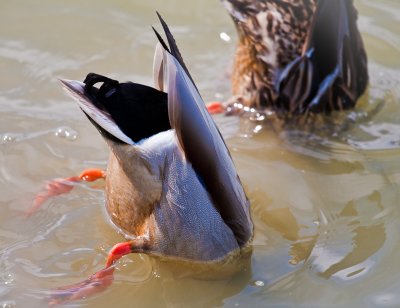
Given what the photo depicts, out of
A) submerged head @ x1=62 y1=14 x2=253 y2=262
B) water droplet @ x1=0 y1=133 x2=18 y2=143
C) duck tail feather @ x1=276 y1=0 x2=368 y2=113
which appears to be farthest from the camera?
duck tail feather @ x1=276 y1=0 x2=368 y2=113

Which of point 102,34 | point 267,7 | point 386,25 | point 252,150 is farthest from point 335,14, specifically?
point 102,34

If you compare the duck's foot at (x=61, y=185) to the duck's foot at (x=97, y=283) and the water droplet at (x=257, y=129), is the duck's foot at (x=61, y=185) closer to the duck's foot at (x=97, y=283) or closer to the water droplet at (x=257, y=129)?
the duck's foot at (x=97, y=283)

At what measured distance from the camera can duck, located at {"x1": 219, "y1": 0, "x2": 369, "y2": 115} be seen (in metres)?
4.97

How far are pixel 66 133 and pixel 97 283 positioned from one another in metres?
1.41

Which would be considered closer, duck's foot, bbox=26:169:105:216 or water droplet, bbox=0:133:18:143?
duck's foot, bbox=26:169:105:216

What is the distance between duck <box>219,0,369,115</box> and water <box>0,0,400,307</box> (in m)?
0.19

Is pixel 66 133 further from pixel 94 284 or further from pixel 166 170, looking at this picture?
pixel 166 170

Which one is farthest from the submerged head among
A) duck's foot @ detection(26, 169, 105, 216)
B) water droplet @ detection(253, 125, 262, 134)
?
water droplet @ detection(253, 125, 262, 134)

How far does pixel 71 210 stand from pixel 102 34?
2045mm

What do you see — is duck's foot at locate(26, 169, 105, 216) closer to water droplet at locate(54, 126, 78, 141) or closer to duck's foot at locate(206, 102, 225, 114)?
water droplet at locate(54, 126, 78, 141)

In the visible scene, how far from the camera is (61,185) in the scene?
4.32 meters

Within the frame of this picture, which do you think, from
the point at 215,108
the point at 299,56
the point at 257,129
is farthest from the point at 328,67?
the point at 215,108

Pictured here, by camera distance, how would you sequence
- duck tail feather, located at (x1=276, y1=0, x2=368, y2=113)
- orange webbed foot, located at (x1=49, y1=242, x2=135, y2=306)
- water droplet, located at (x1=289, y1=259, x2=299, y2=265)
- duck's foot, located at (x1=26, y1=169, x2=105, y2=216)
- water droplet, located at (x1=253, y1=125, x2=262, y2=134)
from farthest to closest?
water droplet, located at (x1=253, y1=125, x2=262, y2=134) < duck tail feather, located at (x1=276, y1=0, x2=368, y2=113) < duck's foot, located at (x1=26, y1=169, x2=105, y2=216) < water droplet, located at (x1=289, y1=259, x2=299, y2=265) < orange webbed foot, located at (x1=49, y1=242, x2=135, y2=306)

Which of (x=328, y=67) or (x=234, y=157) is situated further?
(x=328, y=67)
